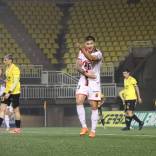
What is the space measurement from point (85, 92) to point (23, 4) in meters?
22.6

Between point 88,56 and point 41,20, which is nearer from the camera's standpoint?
point 88,56

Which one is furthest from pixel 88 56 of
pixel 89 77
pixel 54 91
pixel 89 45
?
pixel 54 91

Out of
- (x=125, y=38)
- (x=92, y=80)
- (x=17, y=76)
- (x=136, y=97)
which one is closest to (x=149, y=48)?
(x=125, y=38)

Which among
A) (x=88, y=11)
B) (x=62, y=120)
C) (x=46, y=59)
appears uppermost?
(x=88, y=11)

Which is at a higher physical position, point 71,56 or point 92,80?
point 71,56

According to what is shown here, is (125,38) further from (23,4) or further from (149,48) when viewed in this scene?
(23,4)

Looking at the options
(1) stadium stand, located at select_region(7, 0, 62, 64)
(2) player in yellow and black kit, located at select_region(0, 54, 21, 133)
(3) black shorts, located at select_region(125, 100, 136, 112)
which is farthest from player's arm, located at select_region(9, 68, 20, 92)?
(1) stadium stand, located at select_region(7, 0, 62, 64)

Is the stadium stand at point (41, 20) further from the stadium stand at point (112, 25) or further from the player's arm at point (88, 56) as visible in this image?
the player's arm at point (88, 56)

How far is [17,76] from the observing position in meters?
14.4

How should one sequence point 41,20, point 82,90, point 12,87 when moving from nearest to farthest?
point 82,90 → point 12,87 → point 41,20

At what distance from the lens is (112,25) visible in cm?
3344

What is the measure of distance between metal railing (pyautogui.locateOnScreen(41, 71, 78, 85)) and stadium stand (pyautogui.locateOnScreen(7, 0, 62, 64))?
3.14 metres

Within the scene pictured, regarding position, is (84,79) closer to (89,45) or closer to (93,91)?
(93,91)

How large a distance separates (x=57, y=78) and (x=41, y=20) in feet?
19.3
